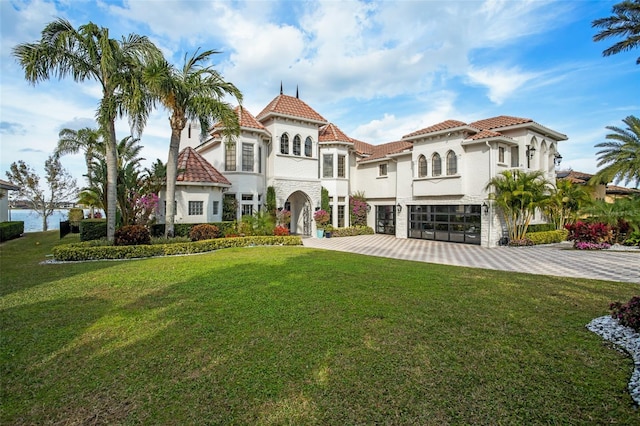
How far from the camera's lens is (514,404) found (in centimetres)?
351

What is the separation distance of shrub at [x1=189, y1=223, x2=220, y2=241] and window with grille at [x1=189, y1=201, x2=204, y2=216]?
235cm

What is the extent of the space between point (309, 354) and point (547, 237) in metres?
20.9

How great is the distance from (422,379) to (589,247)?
61.3 feet

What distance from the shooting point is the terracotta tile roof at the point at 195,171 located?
1889 centimetres

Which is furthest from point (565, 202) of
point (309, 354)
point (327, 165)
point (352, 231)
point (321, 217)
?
point (309, 354)

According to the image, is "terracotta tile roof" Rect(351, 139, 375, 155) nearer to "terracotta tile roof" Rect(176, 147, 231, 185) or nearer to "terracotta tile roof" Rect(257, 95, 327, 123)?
"terracotta tile roof" Rect(257, 95, 327, 123)

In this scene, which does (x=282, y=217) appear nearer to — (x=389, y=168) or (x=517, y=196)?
(x=389, y=168)

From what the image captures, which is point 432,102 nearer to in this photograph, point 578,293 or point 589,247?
point 589,247

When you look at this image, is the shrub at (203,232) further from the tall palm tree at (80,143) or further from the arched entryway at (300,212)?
the tall palm tree at (80,143)

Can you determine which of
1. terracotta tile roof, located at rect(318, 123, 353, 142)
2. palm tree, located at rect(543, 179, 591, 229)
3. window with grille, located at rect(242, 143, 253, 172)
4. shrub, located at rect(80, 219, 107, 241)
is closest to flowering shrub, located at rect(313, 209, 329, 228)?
window with grille, located at rect(242, 143, 253, 172)

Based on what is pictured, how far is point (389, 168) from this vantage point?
26297 mm

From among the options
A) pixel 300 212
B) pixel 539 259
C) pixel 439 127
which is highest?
pixel 439 127

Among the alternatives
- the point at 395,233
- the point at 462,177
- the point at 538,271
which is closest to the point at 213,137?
the point at 395,233

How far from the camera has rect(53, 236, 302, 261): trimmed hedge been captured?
12.8 metres
